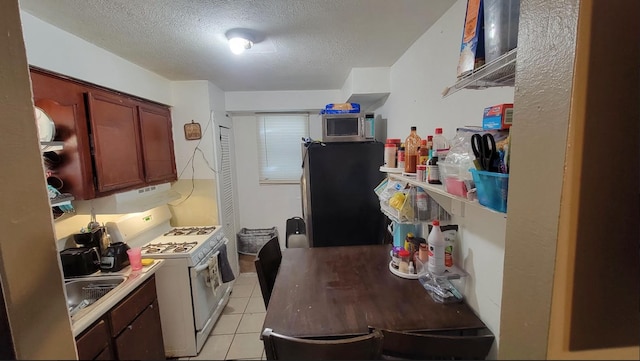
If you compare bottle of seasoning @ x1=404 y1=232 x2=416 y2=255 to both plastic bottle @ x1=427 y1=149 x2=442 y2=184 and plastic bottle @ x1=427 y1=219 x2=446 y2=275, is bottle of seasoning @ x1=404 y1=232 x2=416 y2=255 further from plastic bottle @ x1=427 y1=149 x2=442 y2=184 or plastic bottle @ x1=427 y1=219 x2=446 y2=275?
plastic bottle @ x1=427 y1=149 x2=442 y2=184

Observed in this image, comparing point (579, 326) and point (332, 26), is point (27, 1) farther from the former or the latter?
point (579, 326)

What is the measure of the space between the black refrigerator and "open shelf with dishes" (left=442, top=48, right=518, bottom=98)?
1344mm

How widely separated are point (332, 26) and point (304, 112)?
1848 millimetres

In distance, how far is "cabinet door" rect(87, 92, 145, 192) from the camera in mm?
1655

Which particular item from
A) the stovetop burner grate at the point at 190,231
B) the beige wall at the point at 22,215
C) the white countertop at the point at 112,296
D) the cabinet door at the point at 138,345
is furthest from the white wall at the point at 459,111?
the stovetop burner grate at the point at 190,231

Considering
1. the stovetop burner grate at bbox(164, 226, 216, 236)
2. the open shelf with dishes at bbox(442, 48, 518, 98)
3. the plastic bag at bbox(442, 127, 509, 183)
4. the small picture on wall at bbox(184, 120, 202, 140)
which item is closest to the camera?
the open shelf with dishes at bbox(442, 48, 518, 98)

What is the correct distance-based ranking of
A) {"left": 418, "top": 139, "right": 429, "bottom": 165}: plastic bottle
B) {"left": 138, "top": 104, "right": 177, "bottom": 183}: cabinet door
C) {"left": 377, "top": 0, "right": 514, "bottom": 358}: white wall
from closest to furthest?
{"left": 377, "top": 0, "right": 514, "bottom": 358}: white wall → {"left": 418, "top": 139, "right": 429, "bottom": 165}: plastic bottle → {"left": 138, "top": 104, "right": 177, "bottom": 183}: cabinet door

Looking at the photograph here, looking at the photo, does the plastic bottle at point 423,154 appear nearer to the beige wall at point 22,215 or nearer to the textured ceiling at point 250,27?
the textured ceiling at point 250,27

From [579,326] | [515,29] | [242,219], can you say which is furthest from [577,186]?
[242,219]

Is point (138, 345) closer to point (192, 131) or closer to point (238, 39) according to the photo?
point (238, 39)

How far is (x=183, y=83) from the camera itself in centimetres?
252

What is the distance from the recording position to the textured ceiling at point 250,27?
1.23 meters

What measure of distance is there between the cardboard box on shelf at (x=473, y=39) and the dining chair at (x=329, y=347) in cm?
94

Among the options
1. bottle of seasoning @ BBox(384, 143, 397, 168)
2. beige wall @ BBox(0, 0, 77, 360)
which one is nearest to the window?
bottle of seasoning @ BBox(384, 143, 397, 168)
